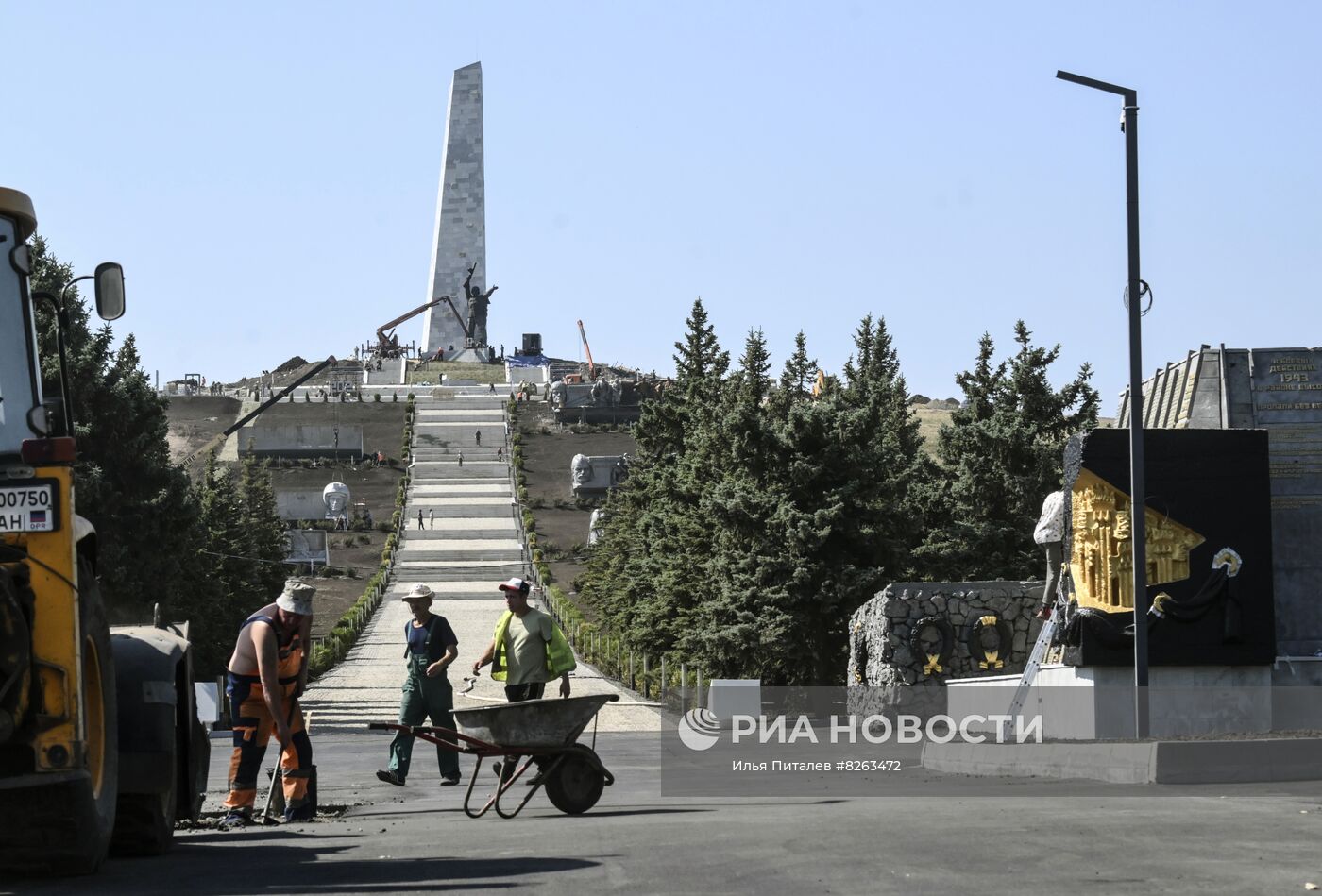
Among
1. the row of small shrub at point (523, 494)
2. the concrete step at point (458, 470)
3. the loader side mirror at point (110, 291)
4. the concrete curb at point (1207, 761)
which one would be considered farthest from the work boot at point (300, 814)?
the concrete step at point (458, 470)

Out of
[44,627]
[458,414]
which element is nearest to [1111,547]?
[44,627]

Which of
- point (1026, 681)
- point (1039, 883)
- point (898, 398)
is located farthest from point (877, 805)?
point (898, 398)

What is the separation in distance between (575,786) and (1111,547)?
36.2 ft

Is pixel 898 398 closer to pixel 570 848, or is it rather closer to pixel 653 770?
pixel 653 770

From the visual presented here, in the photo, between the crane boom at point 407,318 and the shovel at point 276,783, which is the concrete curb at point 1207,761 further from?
the crane boom at point 407,318

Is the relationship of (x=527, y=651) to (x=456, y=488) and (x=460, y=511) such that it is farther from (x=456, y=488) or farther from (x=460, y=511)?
(x=456, y=488)

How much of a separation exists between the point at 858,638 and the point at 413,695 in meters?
15.6

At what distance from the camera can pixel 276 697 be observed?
11891 millimetres

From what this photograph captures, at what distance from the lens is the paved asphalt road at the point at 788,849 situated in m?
8.20

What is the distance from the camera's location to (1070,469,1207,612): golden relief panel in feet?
70.2

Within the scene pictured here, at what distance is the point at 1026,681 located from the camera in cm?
2356

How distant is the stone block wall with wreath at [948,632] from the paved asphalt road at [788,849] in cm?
1400

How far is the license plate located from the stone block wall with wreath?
20.4 metres

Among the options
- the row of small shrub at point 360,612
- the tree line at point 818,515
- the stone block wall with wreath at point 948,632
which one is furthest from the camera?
the row of small shrub at point 360,612
